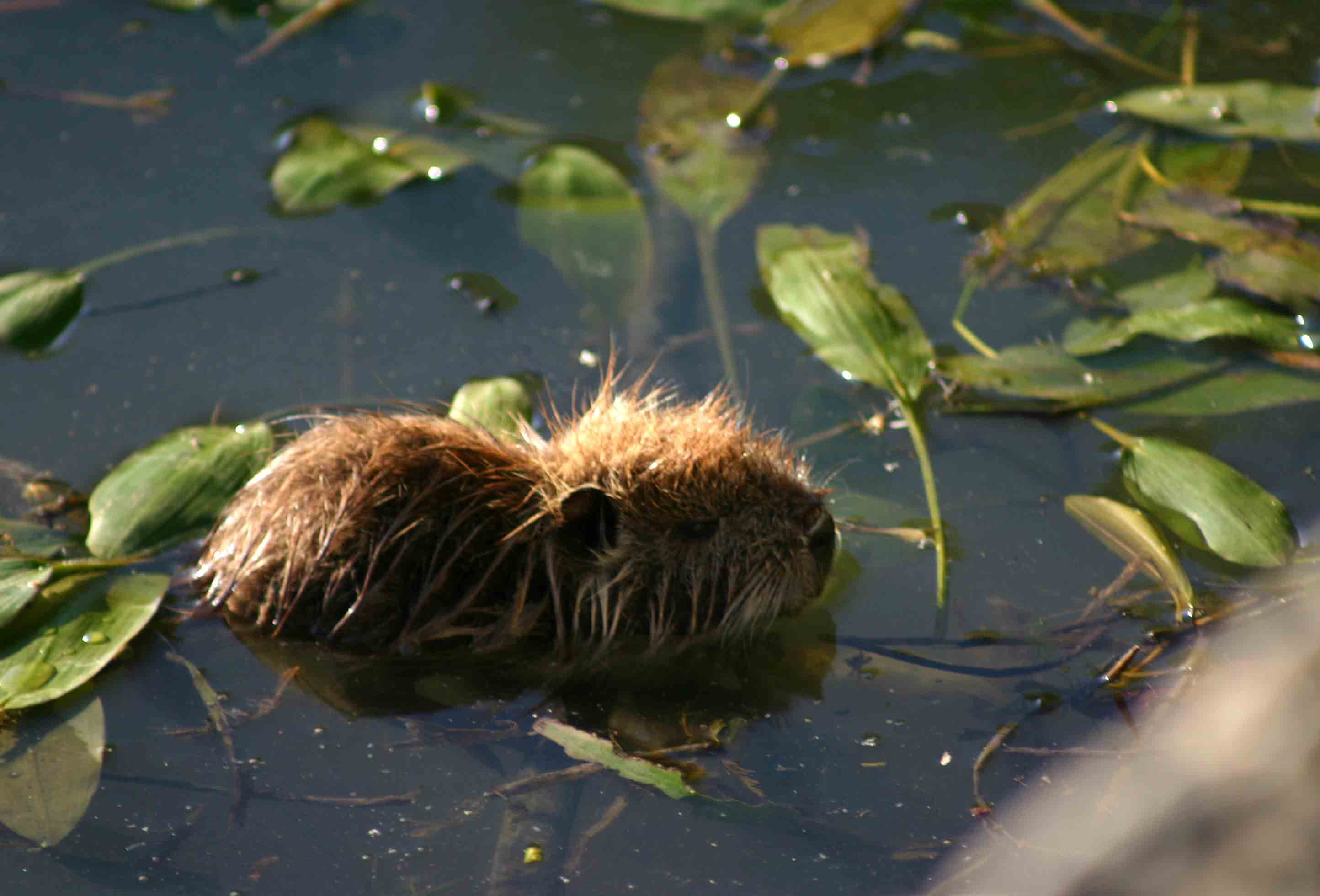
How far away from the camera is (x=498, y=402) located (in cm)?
284

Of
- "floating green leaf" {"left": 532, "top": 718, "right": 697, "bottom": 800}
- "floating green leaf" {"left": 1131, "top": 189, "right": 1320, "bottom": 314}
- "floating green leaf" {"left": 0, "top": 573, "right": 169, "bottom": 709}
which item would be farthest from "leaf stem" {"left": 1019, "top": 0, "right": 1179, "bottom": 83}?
"floating green leaf" {"left": 0, "top": 573, "right": 169, "bottom": 709}

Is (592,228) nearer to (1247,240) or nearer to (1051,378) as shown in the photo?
(1051,378)

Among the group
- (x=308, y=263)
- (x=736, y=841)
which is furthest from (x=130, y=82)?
(x=736, y=841)

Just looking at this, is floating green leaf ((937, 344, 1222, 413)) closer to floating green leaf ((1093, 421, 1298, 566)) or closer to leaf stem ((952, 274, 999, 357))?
leaf stem ((952, 274, 999, 357))

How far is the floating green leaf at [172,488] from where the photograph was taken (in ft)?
8.46

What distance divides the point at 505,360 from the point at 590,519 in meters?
0.66

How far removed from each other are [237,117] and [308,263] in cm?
78

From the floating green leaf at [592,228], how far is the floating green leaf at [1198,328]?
1.08 metres

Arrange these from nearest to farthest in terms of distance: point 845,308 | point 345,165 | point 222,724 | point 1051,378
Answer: point 222,724 → point 1051,378 → point 845,308 → point 345,165

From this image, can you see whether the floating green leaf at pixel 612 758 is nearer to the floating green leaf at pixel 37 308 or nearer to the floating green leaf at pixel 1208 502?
the floating green leaf at pixel 1208 502

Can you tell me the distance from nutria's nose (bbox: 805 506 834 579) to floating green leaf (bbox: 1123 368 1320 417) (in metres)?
0.83

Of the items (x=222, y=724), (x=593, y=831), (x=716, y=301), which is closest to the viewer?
(x=593, y=831)

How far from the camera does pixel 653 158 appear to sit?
3617 mm

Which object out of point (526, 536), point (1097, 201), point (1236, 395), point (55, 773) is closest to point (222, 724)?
point (55, 773)
